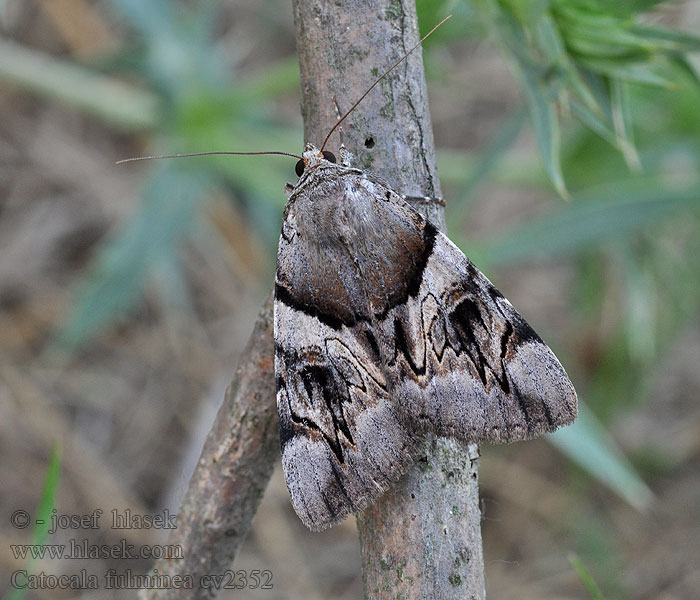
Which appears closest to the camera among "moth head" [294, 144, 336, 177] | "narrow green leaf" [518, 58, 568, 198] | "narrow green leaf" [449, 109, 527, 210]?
"moth head" [294, 144, 336, 177]

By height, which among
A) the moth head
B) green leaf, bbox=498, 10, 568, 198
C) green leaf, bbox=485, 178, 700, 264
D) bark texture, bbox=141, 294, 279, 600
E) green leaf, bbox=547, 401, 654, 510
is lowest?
green leaf, bbox=547, 401, 654, 510

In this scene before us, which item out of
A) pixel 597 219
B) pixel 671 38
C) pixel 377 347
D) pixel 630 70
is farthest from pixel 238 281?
pixel 671 38

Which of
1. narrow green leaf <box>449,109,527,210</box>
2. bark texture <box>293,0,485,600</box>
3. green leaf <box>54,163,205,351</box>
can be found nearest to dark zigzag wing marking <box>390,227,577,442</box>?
bark texture <box>293,0,485,600</box>

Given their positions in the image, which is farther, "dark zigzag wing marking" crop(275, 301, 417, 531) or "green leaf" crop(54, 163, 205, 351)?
"green leaf" crop(54, 163, 205, 351)

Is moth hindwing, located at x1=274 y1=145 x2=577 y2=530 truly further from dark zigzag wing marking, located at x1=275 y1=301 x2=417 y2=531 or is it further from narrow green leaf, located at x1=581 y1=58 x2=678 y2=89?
narrow green leaf, located at x1=581 y1=58 x2=678 y2=89

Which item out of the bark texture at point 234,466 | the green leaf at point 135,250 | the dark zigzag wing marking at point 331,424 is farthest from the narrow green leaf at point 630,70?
the green leaf at point 135,250

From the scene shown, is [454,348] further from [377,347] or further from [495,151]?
[495,151]
